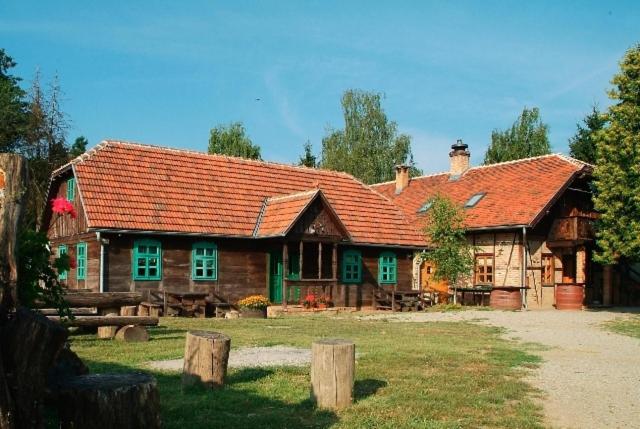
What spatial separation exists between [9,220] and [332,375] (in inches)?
155

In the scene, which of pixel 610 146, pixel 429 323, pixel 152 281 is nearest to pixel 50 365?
pixel 429 323

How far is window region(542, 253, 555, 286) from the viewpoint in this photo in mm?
29844

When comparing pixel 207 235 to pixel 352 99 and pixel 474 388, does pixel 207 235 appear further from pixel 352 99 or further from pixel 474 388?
pixel 352 99

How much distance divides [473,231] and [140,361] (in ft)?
74.2

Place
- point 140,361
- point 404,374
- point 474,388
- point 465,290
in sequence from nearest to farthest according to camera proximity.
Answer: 1. point 474,388
2. point 404,374
3. point 140,361
4. point 465,290

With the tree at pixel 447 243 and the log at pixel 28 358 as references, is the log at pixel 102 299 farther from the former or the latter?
the tree at pixel 447 243

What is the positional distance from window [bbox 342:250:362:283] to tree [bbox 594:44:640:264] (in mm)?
8884

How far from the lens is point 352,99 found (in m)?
52.5

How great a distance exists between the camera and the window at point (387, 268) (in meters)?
27.2

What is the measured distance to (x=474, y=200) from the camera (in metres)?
32.7

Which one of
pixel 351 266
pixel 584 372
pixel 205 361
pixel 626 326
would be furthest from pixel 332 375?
pixel 351 266

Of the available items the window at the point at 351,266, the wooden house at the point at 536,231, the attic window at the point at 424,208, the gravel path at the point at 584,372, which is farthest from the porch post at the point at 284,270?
the attic window at the point at 424,208

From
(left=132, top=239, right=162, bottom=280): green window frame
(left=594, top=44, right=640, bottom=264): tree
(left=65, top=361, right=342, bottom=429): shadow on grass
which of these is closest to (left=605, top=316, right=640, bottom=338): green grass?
(left=594, top=44, right=640, bottom=264): tree

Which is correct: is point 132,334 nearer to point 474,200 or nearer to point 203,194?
point 203,194
